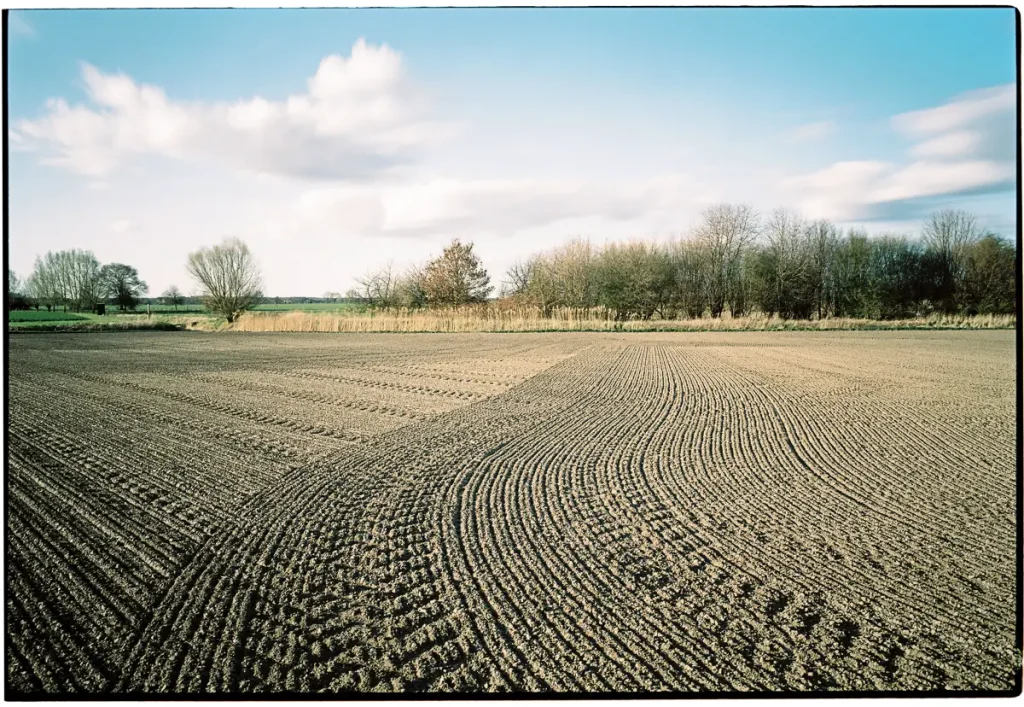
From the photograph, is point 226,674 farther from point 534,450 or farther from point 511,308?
point 511,308

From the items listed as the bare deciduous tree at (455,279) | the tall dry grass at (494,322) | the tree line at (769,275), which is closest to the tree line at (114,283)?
the tall dry grass at (494,322)

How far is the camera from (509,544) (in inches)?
142

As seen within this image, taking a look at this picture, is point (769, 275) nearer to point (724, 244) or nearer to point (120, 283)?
point (724, 244)

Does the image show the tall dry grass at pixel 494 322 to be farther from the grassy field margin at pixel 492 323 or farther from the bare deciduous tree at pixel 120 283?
the bare deciduous tree at pixel 120 283

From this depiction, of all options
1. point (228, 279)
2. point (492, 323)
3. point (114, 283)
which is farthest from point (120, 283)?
point (492, 323)

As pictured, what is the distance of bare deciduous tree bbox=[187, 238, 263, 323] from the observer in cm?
975

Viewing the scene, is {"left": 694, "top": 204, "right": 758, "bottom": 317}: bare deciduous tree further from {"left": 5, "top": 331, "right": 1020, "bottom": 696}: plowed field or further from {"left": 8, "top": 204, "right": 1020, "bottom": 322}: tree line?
{"left": 5, "top": 331, "right": 1020, "bottom": 696}: plowed field

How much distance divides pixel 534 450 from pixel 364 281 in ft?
41.2

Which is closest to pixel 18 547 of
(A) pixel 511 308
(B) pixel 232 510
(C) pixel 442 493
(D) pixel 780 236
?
(B) pixel 232 510

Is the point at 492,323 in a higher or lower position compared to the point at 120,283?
lower

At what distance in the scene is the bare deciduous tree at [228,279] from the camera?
975cm

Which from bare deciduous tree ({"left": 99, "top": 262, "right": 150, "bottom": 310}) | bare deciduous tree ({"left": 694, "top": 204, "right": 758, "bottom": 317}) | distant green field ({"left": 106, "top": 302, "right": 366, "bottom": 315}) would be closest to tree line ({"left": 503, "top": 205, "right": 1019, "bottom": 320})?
bare deciduous tree ({"left": 694, "top": 204, "right": 758, "bottom": 317})

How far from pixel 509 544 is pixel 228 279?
10.2 meters

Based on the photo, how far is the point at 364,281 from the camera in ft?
56.3
